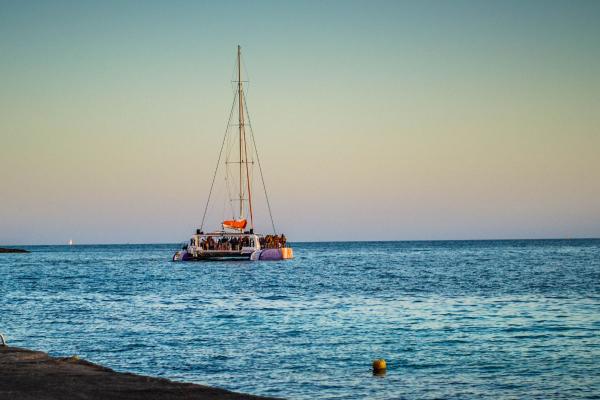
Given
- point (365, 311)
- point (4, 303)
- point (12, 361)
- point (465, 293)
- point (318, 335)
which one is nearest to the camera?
point (12, 361)

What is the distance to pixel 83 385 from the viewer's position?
14.2m

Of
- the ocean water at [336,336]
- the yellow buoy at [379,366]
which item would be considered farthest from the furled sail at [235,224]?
the yellow buoy at [379,366]

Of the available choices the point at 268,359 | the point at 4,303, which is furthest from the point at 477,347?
the point at 4,303

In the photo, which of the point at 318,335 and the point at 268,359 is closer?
the point at 268,359

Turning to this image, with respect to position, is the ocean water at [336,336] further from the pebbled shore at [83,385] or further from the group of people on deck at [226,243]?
the group of people on deck at [226,243]

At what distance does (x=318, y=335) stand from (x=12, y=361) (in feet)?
40.9

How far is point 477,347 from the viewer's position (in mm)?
24391

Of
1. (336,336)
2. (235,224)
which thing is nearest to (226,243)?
(235,224)

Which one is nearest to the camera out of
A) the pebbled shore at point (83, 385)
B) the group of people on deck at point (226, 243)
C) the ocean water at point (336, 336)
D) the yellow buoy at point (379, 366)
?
the pebbled shore at point (83, 385)

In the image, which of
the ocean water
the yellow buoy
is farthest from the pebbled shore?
the yellow buoy

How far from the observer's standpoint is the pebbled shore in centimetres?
1318

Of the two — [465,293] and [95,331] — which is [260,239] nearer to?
[465,293]

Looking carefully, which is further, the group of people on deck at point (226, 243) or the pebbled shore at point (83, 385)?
the group of people on deck at point (226, 243)

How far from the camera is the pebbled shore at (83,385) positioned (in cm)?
1318
